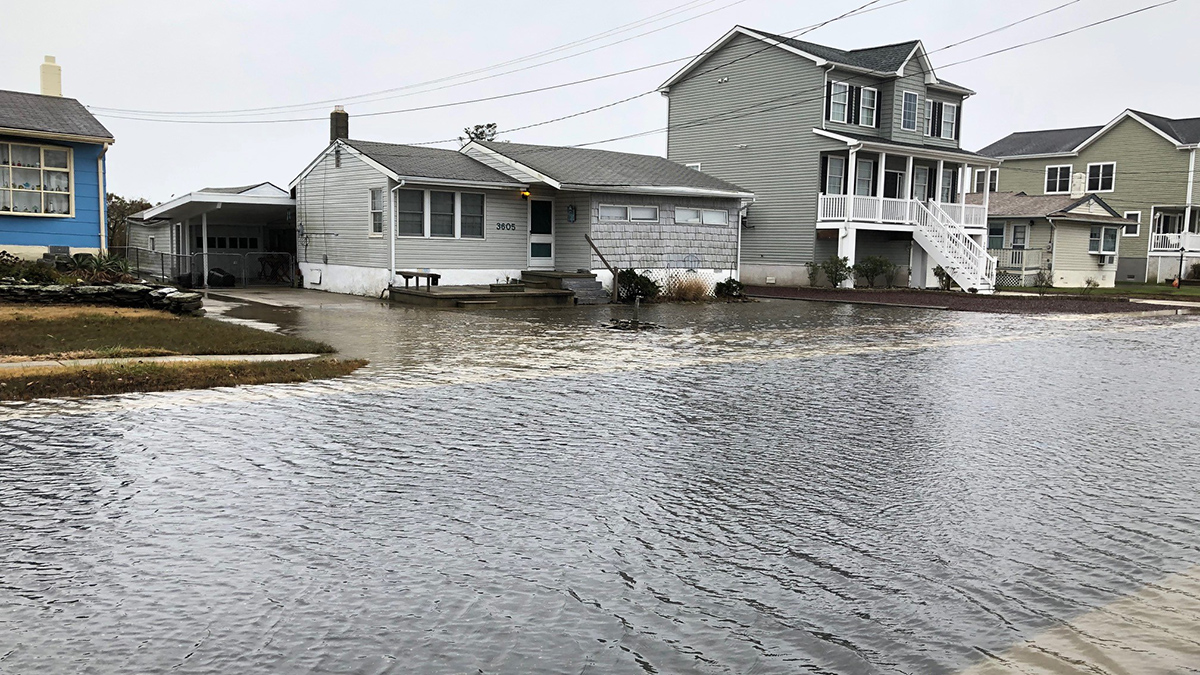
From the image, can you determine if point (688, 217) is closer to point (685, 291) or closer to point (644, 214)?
point (644, 214)

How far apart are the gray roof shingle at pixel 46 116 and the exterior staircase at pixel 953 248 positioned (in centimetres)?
2869

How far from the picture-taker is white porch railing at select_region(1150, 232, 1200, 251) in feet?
167

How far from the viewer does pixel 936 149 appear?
4003 centimetres

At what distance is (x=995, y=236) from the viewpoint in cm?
4600

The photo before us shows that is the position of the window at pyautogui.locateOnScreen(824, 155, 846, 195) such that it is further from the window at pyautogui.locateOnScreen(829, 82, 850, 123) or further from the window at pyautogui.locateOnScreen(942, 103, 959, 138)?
the window at pyautogui.locateOnScreen(942, 103, 959, 138)

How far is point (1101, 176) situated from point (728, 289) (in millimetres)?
34687

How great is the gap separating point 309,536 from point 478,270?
2242 cm

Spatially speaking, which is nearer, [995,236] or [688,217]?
[688,217]

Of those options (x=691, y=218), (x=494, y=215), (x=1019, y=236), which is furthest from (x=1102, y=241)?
(x=494, y=215)

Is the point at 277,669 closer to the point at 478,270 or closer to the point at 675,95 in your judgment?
the point at 478,270

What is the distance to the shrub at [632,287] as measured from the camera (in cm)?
2720

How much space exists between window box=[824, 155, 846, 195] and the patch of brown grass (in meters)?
28.1

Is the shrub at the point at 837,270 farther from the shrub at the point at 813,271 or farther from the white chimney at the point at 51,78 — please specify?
the white chimney at the point at 51,78

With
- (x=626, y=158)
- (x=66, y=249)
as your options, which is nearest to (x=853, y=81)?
(x=626, y=158)
